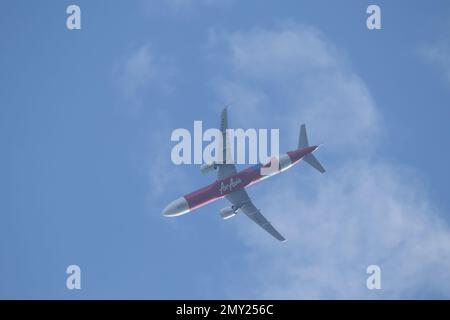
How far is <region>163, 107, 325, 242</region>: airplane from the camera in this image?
11369cm

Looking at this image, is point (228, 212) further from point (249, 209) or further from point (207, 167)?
point (207, 167)

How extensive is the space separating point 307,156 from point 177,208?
905 inches

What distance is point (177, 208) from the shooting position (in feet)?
372

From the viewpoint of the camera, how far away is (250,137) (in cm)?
10656

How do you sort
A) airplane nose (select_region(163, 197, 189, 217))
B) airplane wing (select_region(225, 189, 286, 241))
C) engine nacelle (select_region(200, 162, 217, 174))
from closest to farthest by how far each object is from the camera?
airplane nose (select_region(163, 197, 189, 217)) → engine nacelle (select_region(200, 162, 217, 174)) → airplane wing (select_region(225, 189, 286, 241))

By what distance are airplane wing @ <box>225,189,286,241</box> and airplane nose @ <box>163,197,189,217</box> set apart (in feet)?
25.9

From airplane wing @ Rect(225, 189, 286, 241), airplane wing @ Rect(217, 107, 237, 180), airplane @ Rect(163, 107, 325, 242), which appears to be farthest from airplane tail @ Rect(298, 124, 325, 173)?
airplane wing @ Rect(225, 189, 286, 241)

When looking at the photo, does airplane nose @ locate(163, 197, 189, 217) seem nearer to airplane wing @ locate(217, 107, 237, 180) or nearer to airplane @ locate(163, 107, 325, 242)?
airplane @ locate(163, 107, 325, 242)

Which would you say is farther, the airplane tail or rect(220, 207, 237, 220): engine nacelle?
rect(220, 207, 237, 220): engine nacelle

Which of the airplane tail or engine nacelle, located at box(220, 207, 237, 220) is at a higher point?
the airplane tail

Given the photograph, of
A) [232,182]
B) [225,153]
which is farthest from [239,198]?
[225,153]
